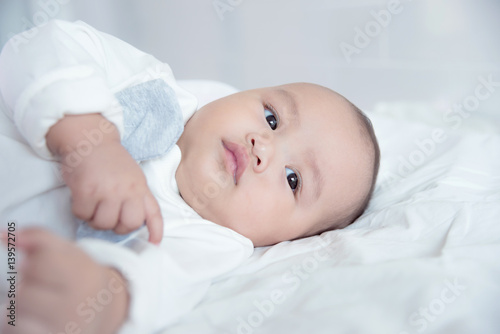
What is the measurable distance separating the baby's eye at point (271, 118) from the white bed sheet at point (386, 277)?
25 centimetres

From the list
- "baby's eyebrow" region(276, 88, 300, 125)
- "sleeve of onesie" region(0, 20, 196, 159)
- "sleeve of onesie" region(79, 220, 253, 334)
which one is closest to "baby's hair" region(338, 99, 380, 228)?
"baby's eyebrow" region(276, 88, 300, 125)

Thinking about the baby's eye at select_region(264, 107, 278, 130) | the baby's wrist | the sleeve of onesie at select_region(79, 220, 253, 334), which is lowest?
the sleeve of onesie at select_region(79, 220, 253, 334)

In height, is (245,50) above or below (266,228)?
above

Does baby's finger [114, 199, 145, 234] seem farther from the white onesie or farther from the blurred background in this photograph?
the blurred background

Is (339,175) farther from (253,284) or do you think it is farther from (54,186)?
(54,186)

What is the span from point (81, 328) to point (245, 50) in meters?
1.48

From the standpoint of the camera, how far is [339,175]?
3.09 ft

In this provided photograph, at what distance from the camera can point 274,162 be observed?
878mm

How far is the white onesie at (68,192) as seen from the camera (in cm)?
58

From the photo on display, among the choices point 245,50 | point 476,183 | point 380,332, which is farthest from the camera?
point 245,50

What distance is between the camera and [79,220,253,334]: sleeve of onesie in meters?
0.56

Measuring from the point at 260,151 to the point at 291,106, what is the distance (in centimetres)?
16

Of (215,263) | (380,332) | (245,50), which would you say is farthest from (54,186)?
(245,50)

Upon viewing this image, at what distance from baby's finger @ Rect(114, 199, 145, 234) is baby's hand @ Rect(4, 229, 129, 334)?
0.10m
